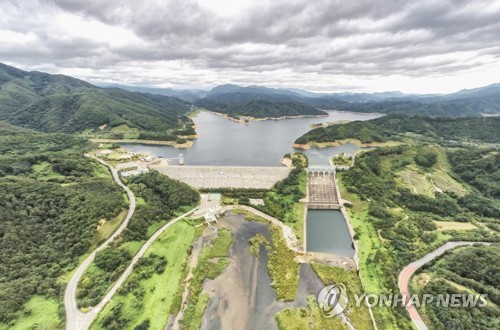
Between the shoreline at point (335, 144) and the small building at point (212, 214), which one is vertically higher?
the small building at point (212, 214)

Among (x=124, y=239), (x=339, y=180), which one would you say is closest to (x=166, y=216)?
(x=124, y=239)

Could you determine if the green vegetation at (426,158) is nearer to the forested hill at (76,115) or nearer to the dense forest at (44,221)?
the dense forest at (44,221)

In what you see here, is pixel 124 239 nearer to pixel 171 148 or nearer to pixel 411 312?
pixel 411 312

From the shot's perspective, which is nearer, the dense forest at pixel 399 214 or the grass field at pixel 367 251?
the grass field at pixel 367 251

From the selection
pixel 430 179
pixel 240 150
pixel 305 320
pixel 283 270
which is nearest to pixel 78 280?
pixel 283 270

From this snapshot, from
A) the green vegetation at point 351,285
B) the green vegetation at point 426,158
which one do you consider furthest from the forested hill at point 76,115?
the green vegetation at point 351,285

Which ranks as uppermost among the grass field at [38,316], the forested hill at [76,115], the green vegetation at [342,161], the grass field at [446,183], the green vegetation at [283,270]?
the forested hill at [76,115]

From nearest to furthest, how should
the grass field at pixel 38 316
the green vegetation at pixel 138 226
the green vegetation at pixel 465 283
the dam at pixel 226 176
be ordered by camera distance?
the grass field at pixel 38 316
the green vegetation at pixel 465 283
the green vegetation at pixel 138 226
the dam at pixel 226 176
